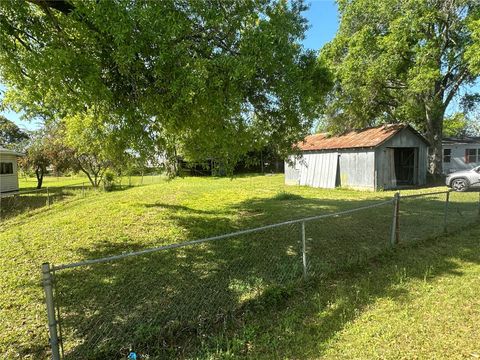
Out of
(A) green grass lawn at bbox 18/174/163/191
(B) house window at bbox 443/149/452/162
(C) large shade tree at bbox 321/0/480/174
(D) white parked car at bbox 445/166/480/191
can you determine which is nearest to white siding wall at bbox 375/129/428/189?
(C) large shade tree at bbox 321/0/480/174

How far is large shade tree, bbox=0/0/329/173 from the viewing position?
4270 millimetres

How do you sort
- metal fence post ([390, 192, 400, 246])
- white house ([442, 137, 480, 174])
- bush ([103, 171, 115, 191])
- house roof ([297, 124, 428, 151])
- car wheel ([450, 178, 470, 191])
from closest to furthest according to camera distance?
metal fence post ([390, 192, 400, 246]), car wheel ([450, 178, 470, 191]), house roof ([297, 124, 428, 151]), bush ([103, 171, 115, 191]), white house ([442, 137, 480, 174])

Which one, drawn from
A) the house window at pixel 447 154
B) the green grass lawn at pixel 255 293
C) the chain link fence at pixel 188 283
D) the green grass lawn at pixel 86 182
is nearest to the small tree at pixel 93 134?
the green grass lawn at pixel 255 293

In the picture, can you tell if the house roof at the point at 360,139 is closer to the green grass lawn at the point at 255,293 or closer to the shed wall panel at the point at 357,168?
the shed wall panel at the point at 357,168

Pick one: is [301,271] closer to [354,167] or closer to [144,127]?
[144,127]

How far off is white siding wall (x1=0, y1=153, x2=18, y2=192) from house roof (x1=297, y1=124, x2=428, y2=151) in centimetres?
1948

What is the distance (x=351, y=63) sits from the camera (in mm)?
18609

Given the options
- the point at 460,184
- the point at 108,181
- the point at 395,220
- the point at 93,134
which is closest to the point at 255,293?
A: the point at 395,220

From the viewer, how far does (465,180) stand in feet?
50.6

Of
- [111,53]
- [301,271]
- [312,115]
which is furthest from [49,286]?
[312,115]

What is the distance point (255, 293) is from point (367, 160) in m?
14.5

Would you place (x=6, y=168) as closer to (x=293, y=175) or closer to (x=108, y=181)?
(x=108, y=181)

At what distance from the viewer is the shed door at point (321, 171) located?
18656 millimetres

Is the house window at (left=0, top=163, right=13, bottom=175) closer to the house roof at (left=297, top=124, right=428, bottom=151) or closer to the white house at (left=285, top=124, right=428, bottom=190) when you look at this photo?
the white house at (left=285, top=124, right=428, bottom=190)
